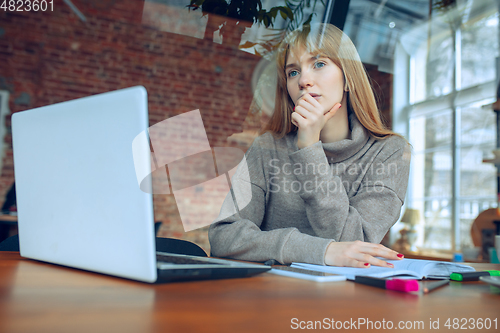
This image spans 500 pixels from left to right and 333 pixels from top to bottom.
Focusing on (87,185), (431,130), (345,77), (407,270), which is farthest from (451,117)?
(87,185)

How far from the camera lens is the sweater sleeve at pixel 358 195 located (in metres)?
0.93

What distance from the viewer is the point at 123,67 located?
3.81m

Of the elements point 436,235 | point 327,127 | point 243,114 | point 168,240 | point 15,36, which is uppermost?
point 15,36

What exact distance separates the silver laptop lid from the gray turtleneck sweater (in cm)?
41

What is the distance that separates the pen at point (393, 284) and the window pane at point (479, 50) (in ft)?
12.6

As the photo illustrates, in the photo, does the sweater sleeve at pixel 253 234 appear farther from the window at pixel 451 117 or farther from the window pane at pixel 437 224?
the window pane at pixel 437 224

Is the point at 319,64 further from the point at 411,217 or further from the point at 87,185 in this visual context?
the point at 411,217

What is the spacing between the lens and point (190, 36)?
3.93 m

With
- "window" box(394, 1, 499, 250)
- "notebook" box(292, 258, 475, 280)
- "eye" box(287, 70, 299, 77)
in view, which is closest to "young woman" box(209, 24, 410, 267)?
"eye" box(287, 70, 299, 77)

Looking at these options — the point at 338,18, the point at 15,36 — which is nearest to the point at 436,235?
the point at 338,18

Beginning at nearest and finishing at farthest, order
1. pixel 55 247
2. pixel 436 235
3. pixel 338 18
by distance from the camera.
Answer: pixel 55 247 < pixel 338 18 < pixel 436 235

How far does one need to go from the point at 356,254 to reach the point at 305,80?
69cm

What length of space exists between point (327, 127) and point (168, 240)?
2.08 ft

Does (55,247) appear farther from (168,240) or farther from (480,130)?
(480,130)
